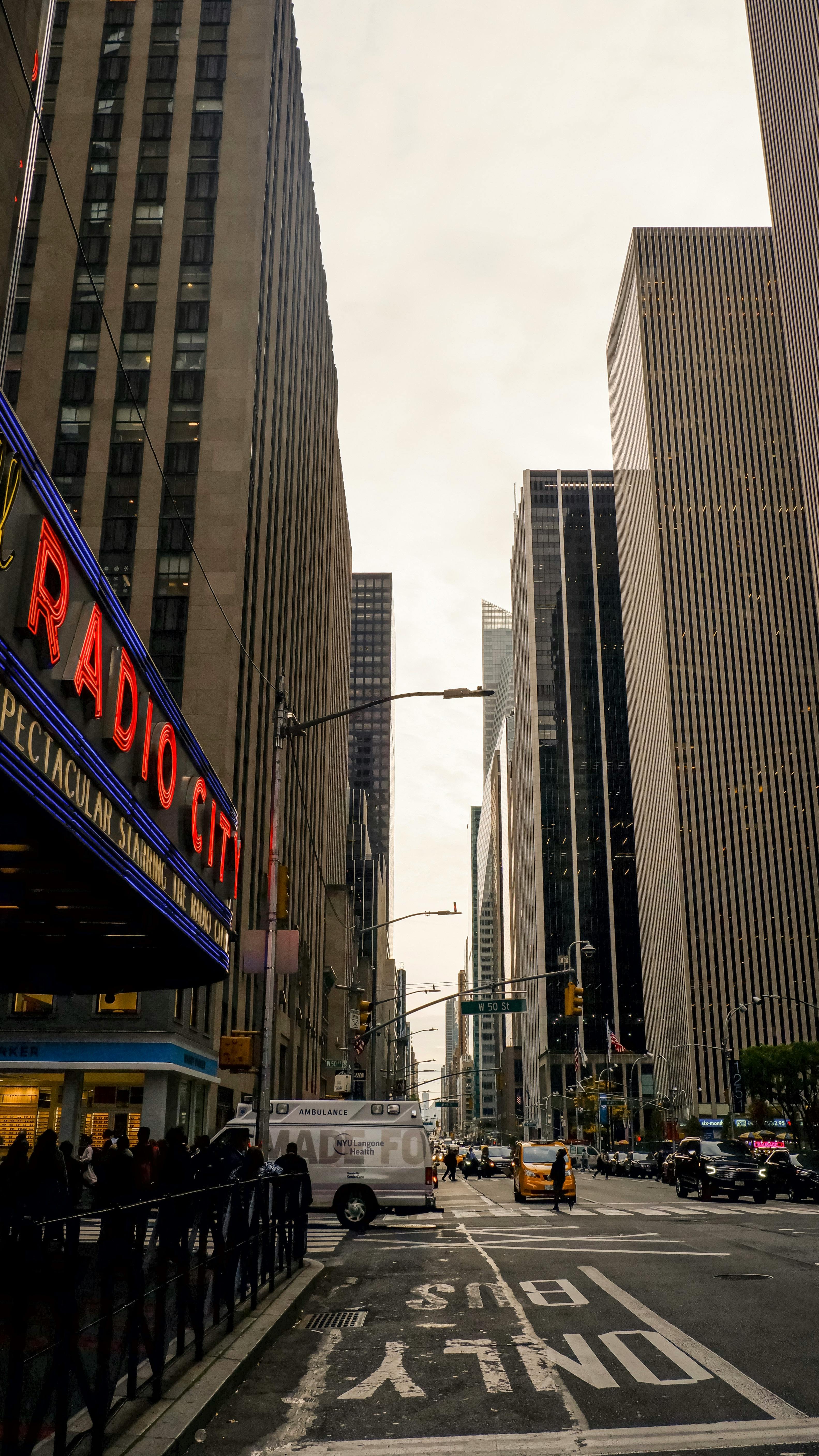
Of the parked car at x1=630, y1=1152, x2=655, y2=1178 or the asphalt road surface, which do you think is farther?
the parked car at x1=630, y1=1152, x2=655, y2=1178

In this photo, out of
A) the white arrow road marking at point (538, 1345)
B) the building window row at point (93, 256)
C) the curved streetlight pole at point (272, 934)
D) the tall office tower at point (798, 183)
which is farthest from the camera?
the tall office tower at point (798, 183)

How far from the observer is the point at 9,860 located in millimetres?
10133

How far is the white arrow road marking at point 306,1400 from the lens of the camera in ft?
24.1

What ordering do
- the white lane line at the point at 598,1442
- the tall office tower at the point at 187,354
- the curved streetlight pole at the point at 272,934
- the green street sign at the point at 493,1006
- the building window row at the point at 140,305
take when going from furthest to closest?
the building window row at the point at 140,305
the tall office tower at the point at 187,354
the green street sign at the point at 493,1006
the curved streetlight pole at the point at 272,934
the white lane line at the point at 598,1442

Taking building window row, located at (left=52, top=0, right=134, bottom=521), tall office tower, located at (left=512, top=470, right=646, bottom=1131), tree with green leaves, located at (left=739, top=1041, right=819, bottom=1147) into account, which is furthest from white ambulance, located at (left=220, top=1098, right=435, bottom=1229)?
tall office tower, located at (left=512, top=470, right=646, bottom=1131)

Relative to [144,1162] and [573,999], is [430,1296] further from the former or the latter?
[573,999]

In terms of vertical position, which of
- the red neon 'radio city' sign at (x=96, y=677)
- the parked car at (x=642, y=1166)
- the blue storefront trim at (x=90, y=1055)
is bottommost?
the parked car at (x=642, y=1166)

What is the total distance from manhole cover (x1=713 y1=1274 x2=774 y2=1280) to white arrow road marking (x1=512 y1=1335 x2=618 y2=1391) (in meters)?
4.73

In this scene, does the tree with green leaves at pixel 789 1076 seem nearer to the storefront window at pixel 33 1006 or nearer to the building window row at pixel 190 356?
the building window row at pixel 190 356

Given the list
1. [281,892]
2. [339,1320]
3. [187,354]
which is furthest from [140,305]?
[339,1320]

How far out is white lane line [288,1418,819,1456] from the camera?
22.9 feet

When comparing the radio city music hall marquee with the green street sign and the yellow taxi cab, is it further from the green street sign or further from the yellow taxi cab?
the green street sign

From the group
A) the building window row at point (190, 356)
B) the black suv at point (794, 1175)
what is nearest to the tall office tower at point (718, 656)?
the black suv at point (794, 1175)

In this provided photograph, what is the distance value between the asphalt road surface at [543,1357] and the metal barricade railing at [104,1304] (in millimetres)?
739
